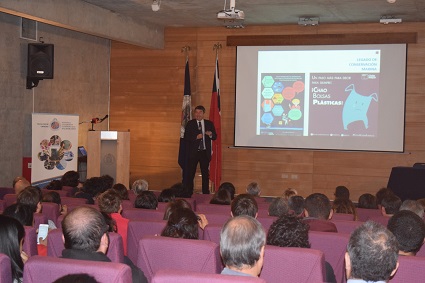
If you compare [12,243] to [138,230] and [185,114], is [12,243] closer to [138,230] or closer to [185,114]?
[138,230]

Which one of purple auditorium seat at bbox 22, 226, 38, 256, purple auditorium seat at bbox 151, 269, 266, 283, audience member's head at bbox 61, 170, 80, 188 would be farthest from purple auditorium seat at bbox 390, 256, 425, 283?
audience member's head at bbox 61, 170, 80, 188

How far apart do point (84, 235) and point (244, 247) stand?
30.9 inches

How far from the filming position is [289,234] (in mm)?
3525

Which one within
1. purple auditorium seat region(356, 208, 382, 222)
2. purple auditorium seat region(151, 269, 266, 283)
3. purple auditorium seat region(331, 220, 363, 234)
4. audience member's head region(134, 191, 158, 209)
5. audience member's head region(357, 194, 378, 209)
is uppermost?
purple auditorium seat region(151, 269, 266, 283)

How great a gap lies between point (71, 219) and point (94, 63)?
10215 millimetres

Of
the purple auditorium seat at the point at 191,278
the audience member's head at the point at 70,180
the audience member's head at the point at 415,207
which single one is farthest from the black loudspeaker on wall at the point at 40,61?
the purple auditorium seat at the point at 191,278

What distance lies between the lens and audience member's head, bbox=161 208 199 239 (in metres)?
3.70

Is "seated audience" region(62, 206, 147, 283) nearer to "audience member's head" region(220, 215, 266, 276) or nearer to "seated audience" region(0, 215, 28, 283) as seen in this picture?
"seated audience" region(0, 215, 28, 283)

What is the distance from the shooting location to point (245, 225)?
2.68 m

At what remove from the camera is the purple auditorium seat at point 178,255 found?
3146 millimetres

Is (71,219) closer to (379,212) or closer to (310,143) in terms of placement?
(379,212)

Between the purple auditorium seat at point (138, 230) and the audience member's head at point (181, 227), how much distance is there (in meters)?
0.38

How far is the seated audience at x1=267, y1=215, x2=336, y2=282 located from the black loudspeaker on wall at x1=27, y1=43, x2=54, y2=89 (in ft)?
25.2

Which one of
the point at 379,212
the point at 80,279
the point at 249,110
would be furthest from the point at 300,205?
the point at 249,110
